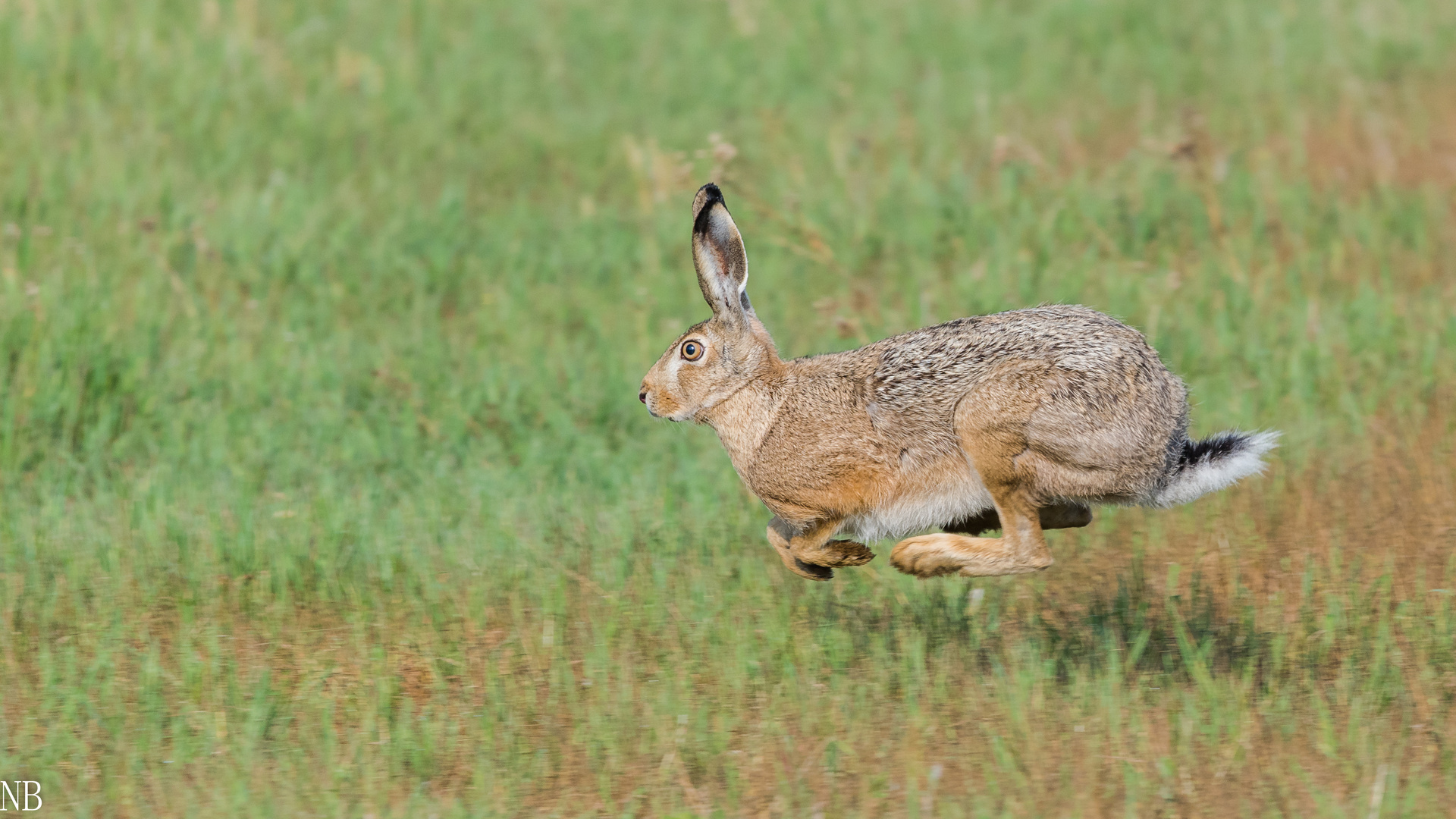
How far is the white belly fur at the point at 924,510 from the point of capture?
525 cm

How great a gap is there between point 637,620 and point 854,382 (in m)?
1.16

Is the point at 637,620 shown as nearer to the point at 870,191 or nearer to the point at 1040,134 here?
the point at 870,191

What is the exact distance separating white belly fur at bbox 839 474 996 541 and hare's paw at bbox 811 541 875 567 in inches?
4.7

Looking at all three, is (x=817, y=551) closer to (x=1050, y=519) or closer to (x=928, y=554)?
(x=928, y=554)

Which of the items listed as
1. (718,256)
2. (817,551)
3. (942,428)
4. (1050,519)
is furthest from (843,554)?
(718,256)

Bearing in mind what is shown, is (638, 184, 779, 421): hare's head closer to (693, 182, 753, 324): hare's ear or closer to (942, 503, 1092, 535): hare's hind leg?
(693, 182, 753, 324): hare's ear

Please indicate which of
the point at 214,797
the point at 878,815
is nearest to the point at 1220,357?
the point at 878,815

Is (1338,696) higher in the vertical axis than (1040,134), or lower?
lower

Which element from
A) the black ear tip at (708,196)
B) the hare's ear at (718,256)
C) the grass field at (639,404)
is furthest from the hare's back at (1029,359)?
the grass field at (639,404)

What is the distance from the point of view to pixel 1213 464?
16.3 ft

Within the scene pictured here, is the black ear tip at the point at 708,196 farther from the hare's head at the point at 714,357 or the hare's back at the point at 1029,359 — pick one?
the hare's back at the point at 1029,359

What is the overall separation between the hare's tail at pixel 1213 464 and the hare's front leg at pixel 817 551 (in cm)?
95

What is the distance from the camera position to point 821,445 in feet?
17.8

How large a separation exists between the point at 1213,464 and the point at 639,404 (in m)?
3.30
